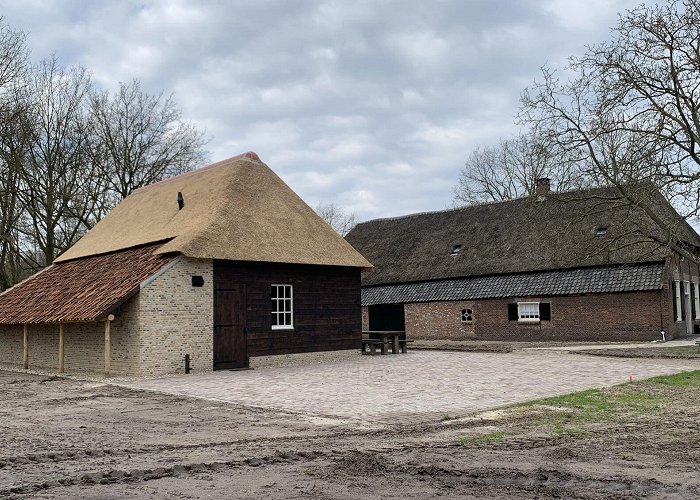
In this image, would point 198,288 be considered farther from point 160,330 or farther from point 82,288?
point 82,288

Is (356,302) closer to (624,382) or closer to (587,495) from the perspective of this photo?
(624,382)

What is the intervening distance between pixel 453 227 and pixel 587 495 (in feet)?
105

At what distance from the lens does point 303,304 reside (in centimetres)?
2177

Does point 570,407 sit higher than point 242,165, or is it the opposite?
point 242,165

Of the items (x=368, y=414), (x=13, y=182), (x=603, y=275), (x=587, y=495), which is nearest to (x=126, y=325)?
(x=368, y=414)

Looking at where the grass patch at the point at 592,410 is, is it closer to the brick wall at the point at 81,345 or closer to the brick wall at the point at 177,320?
the brick wall at the point at 177,320

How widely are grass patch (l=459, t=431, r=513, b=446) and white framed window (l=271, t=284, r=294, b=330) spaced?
→ 1241 centimetres

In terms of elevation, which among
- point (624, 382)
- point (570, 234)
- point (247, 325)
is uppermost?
point (570, 234)

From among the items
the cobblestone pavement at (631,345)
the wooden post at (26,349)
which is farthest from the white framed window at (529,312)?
the wooden post at (26,349)

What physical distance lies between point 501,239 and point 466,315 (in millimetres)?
4234

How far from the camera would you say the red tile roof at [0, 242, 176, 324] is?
17.9 metres

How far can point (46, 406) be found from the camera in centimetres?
1280

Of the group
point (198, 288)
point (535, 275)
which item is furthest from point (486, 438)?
point (535, 275)

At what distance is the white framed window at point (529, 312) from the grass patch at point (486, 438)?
22.5 metres
